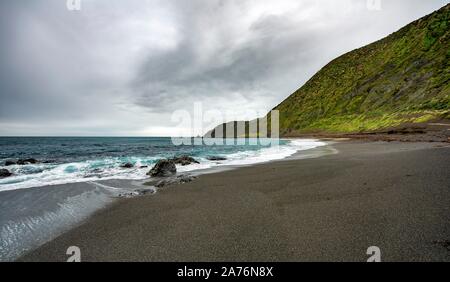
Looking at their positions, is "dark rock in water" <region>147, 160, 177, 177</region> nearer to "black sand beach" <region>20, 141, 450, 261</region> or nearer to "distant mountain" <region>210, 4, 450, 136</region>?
"black sand beach" <region>20, 141, 450, 261</region>

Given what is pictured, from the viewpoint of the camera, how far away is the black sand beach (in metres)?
3.33

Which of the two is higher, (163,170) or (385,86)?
(385,86)

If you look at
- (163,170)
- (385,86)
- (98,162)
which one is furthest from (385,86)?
(98,162)

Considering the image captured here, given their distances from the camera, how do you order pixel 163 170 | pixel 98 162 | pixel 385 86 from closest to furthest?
pixel 163 170 → pixel 98 162 → pixel 385 86

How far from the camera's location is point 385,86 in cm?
7150

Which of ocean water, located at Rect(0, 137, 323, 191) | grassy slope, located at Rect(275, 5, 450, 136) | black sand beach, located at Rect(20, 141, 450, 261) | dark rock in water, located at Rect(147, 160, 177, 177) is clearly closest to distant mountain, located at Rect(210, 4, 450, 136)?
grassy slope, located at Rect(275, 5, 450, 136)

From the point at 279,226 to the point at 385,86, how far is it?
8739cm

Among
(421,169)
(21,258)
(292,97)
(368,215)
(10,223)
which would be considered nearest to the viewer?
(21,258)

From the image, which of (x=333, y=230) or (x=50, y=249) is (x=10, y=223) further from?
(x=333, y=230)

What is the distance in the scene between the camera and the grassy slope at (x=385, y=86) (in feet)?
162

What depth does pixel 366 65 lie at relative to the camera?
98.4 metres

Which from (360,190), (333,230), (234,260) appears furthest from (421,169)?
(234,260)

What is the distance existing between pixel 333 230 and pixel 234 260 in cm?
193

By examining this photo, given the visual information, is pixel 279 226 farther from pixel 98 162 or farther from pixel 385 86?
pixel 385 86
